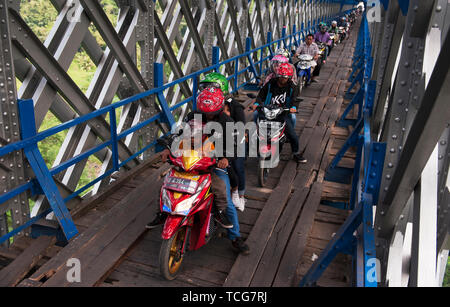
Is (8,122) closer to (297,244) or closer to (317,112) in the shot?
(297,244)

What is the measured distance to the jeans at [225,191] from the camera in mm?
3852

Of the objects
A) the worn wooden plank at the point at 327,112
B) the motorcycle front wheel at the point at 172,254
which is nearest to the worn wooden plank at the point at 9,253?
the motorcycle front wheel at the point at 172,254

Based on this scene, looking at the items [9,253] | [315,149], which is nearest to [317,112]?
[315,149]

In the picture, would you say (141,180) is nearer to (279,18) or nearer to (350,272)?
(350,272)

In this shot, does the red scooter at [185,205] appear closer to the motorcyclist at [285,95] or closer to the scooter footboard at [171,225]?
the scooter footboard at [171,225]

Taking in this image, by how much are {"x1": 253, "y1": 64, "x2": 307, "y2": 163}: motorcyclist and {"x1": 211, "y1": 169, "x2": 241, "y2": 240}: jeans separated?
256cm

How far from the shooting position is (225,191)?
387 cm

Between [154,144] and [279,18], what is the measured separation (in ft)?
41.7

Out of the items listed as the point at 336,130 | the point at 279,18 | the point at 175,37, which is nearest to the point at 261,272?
the point at 336,130

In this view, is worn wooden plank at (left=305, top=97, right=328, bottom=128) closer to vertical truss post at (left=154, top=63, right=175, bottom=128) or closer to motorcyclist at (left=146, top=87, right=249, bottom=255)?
vertical truss post at (left=154, top=63, right=175, bottom=128)

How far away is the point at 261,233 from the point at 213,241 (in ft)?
1.91

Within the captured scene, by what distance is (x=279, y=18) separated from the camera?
1722 centimetres
